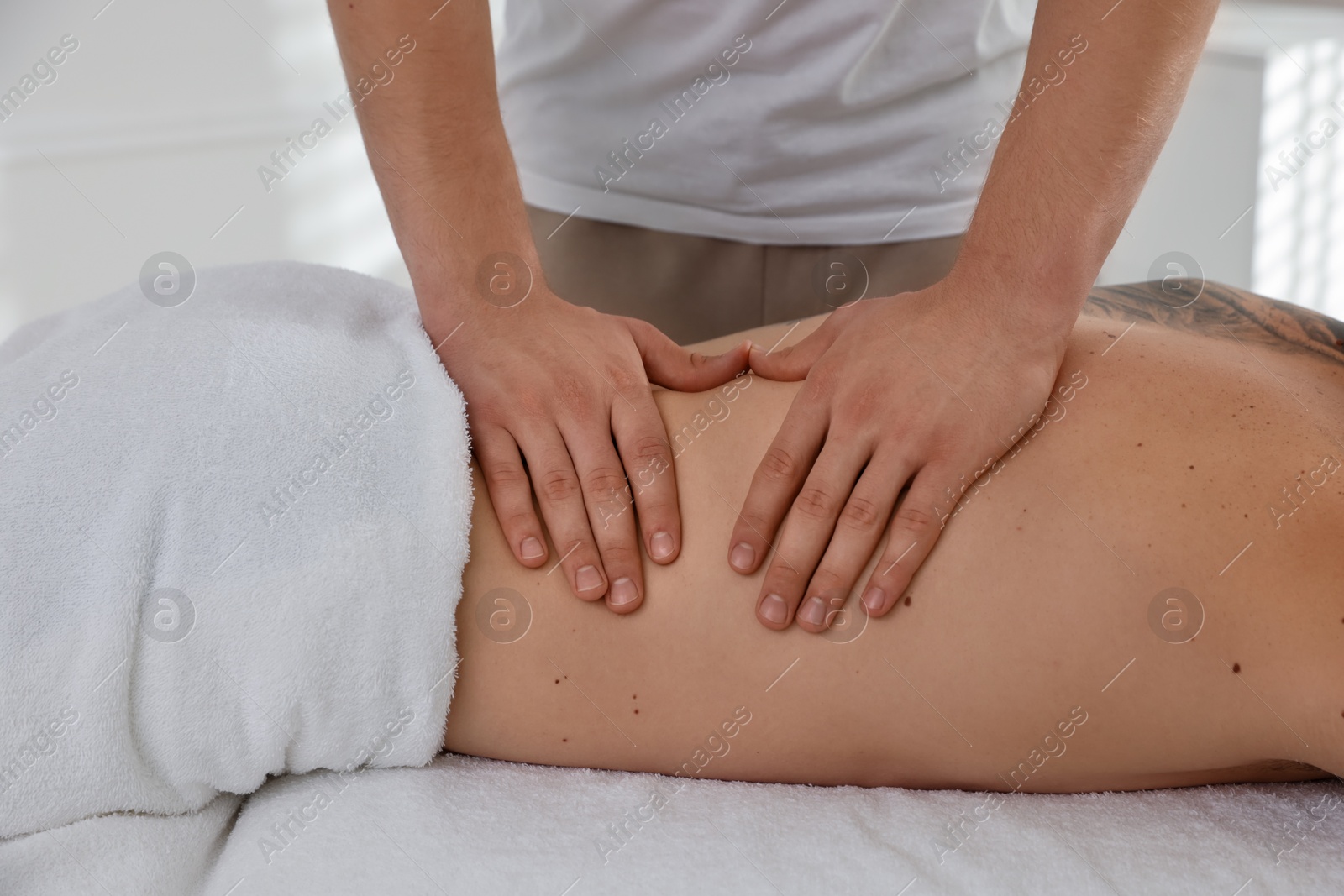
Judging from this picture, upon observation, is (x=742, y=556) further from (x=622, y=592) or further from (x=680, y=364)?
(x=680, y=364)

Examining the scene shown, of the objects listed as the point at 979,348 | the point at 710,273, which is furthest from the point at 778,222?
the point at 979,348

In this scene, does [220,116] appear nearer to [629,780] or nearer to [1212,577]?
[629,780]

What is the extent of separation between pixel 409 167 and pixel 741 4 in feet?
1.56

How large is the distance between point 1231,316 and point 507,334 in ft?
2.51

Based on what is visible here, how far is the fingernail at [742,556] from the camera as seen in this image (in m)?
0.84

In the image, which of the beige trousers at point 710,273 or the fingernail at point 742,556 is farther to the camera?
the beige trousers at point 710,273

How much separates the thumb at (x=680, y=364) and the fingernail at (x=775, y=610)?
25 centimetres

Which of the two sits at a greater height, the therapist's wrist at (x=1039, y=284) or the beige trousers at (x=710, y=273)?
the therapist's wrist at (x=1039, y=284)

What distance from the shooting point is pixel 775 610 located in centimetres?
83

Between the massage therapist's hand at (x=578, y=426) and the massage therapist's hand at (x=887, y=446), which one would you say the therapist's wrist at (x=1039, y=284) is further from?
the massage therapist's hand at (x=578, y=426)

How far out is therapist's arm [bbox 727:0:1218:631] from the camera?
84 centimetres

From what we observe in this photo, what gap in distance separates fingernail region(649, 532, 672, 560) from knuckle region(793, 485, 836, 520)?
0.37 feet

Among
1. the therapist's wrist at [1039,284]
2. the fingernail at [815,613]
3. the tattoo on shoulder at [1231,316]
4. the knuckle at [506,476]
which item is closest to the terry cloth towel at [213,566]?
the knuckle at [506,476]

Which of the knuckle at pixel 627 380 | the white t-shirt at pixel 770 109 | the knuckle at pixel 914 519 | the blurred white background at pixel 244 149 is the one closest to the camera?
the knuckle at pixel 914 519
